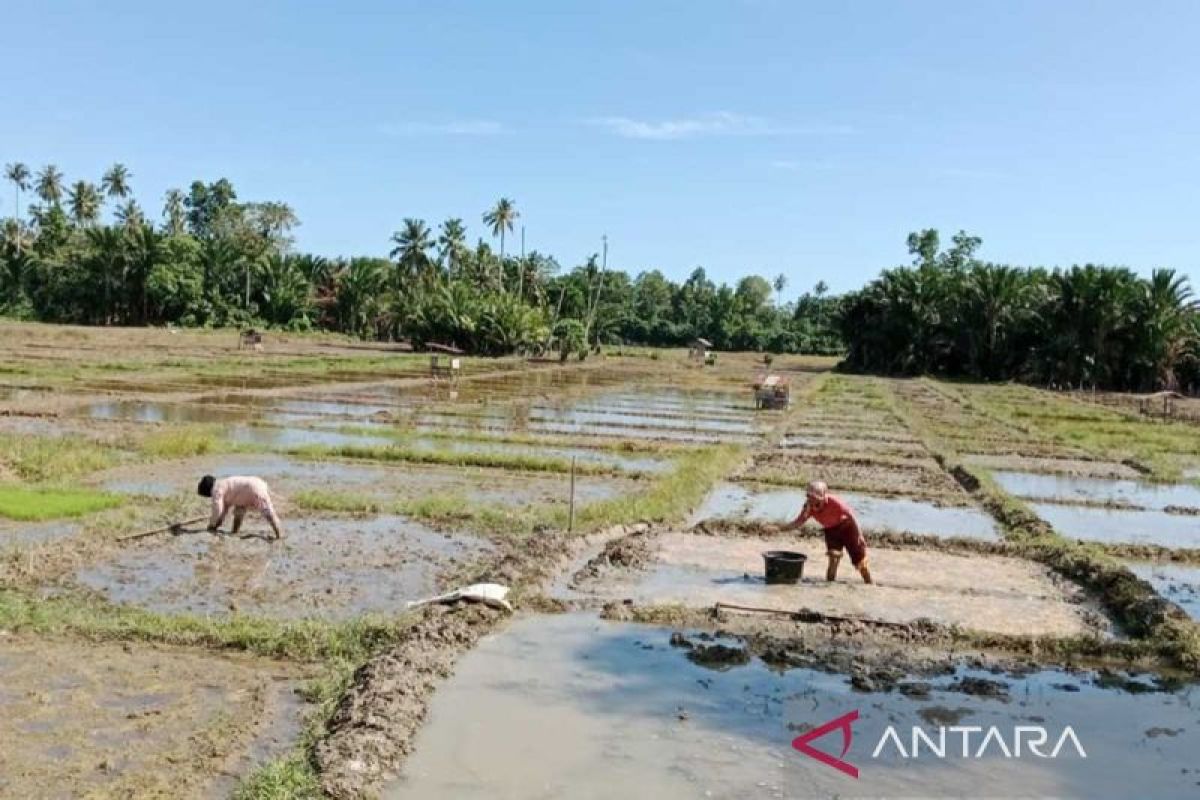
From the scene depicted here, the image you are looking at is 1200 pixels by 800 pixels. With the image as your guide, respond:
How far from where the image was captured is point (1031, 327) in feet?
180

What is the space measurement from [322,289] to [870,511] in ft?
212

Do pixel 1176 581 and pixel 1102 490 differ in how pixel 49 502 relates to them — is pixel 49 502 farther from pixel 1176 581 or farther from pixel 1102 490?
pixel 1102 490

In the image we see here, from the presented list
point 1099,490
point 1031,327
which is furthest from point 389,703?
point 1031,327

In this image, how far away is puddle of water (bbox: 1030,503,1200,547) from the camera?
13180 millimetres

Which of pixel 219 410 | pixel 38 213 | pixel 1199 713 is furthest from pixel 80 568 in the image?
pixel 38 213

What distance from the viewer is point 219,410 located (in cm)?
2309

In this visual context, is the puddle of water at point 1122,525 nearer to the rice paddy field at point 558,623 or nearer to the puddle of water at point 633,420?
the rice paddy field at point 558,623

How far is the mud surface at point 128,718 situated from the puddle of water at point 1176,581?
8.11 metres

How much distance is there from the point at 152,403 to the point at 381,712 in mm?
19952

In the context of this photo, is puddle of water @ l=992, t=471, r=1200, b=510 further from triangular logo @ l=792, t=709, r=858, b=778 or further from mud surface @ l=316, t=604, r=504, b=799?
mud surface @ l=316, t=604, r=504, b=799

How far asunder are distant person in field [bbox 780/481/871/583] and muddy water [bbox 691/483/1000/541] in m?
3.26

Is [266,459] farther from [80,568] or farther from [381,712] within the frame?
[381,712]

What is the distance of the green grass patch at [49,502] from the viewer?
10820 mm

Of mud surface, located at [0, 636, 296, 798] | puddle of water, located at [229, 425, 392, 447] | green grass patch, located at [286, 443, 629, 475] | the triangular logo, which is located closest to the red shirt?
the triangular logo
